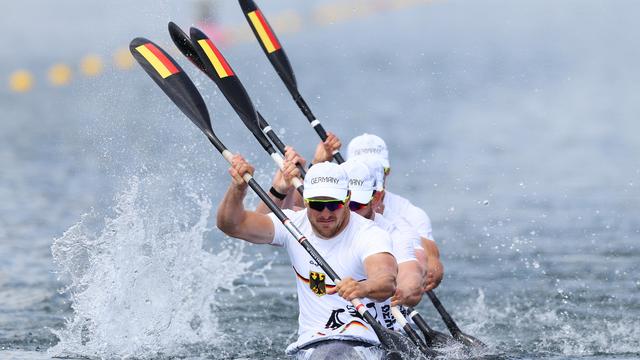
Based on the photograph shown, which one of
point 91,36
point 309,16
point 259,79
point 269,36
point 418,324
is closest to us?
point 418,324

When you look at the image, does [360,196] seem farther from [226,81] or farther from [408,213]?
[226,81]

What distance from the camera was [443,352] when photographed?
470 inches

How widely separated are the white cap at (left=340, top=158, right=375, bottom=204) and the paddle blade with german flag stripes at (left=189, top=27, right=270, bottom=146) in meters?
1.19

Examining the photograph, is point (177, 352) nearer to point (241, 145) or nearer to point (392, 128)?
point (241, 145)

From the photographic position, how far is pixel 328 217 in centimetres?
1010

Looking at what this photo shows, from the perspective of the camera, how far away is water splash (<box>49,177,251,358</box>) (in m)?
13.1

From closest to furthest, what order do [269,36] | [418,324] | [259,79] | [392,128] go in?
[418,324] → [269,36] → [392,128] → [259,79]

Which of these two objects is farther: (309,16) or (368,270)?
(309,16)

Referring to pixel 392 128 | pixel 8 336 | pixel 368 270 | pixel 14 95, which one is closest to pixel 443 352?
pixel 368 270

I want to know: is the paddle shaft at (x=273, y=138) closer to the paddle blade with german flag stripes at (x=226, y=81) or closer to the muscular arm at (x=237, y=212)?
the paddle blade with german flag stripes at (x=226, y=81)

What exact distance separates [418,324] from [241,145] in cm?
1705

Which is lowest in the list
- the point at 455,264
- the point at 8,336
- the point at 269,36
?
the point at 455,264

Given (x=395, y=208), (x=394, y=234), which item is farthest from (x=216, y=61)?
(x=394, y=234)

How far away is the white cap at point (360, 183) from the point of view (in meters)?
11.0
